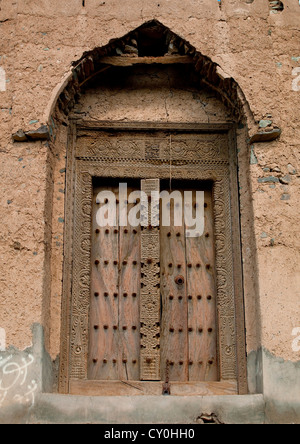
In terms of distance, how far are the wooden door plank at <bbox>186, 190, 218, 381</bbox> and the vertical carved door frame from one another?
0.34 ft

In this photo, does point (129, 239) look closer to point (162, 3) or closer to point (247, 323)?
point (247, 323)

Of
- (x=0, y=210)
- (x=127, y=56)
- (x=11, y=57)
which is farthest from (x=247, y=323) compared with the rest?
(x=11, y=57)

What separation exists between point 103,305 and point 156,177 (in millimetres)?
1096

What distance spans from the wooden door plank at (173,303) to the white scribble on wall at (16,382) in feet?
3.38

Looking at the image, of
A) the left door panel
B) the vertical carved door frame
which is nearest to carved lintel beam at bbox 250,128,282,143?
the vertical carved door frame

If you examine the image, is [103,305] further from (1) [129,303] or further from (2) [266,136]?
(2) [266,136]

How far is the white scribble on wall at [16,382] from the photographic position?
4.27 meters

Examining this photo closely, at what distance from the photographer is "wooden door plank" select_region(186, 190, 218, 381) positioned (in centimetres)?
488

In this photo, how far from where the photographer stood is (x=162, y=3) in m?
5.21

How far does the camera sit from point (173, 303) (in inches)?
197

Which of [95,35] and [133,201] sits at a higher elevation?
[95,35]

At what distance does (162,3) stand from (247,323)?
101 inches

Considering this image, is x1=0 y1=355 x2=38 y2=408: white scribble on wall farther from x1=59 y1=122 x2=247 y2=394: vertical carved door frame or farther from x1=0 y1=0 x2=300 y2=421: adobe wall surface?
x1=59 y1=122 x2=247 y2=394: vertical carved door frame

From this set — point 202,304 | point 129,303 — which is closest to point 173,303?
point 202,304
